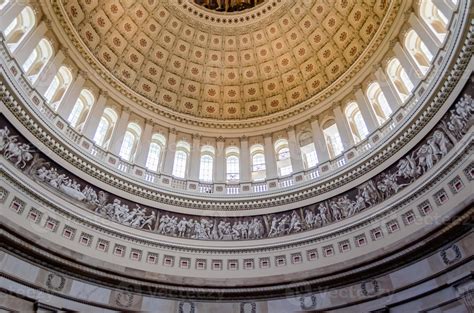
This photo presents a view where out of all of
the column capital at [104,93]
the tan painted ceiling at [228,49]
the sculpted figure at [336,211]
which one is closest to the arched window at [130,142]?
the column capital at [104,93]

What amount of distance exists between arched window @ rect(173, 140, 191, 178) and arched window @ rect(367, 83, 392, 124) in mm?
12627

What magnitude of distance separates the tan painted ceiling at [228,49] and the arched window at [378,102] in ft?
10.3

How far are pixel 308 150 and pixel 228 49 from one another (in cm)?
1085

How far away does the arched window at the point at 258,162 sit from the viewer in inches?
976

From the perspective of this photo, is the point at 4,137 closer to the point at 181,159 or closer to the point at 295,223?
the point at 181,159

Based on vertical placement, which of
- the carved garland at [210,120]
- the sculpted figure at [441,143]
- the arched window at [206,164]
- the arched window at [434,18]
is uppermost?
the carved garland at [210,120]

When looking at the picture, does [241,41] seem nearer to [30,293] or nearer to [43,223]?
[43,223]

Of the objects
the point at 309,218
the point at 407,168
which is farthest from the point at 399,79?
the point at 309,218

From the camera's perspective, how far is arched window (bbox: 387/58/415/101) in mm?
20812

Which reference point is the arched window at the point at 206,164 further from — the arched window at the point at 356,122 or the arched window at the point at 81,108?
the arched window at the point at 356,122

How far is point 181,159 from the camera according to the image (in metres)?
25.3

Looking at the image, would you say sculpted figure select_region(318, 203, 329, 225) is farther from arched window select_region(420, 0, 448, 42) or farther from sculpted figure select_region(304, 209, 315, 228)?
arched window select_region(420, 0, 448, 42)

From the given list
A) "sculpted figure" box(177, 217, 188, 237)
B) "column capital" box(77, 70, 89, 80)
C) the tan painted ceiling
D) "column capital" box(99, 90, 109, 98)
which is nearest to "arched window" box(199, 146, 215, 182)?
the tan painted ceiling

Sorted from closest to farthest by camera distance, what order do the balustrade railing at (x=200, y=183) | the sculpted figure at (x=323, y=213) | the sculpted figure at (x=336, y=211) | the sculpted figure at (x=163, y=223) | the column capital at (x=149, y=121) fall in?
the balustrade railing at (x=200, y=183) → the sculpted figure at (x=336, y=211) → the sculpted figure at (x=323, y=213) → the sculpted figure at (x=163, y=223) → the column capital at (x=149, y=121)
